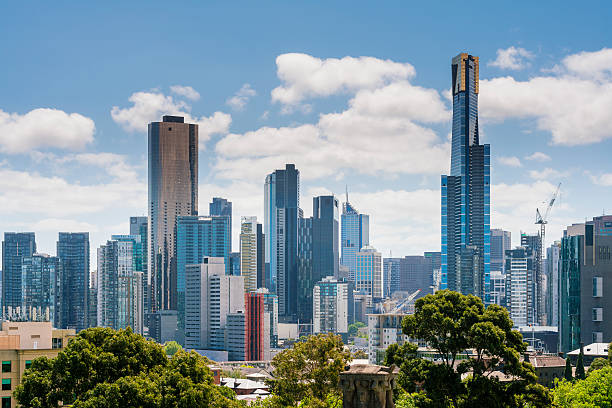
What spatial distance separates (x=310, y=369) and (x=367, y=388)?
46.1 ft

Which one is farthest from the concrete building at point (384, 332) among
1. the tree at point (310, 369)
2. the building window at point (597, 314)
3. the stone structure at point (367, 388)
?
the stone structure at point (367, 388)

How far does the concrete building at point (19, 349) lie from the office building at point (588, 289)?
109852 mm

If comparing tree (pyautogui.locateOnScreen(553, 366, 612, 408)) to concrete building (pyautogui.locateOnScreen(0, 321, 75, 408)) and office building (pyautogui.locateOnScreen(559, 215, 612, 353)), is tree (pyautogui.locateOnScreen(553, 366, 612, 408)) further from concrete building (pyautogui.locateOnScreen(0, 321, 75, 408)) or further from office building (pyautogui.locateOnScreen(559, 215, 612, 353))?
office building (pyautogui.locateOnScreen(559, 215, 612, 353))

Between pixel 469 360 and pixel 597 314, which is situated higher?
pixel 469 360

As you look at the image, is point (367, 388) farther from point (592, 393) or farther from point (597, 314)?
point (597, 314)

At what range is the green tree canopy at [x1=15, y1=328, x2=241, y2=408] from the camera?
3550 centimetres

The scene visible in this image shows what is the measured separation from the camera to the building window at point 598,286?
143m

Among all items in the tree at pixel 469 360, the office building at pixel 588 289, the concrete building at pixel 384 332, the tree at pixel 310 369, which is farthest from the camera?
the office building at pixel 588 289

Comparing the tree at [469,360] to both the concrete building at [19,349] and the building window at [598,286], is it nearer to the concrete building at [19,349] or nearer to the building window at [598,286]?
the concrete building at [19,349]

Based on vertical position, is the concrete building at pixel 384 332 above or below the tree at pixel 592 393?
below

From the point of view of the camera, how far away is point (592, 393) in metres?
52.2

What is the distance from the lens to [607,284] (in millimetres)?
142375

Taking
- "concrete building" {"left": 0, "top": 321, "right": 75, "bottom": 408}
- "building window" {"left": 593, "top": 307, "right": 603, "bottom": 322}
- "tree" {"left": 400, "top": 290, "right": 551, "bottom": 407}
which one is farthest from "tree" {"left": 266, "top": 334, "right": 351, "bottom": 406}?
"building window" {"left": 593, "top": 307, "right": 603, "bottom": 322}

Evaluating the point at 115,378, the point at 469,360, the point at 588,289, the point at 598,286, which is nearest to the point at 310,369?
the point at 469,360
